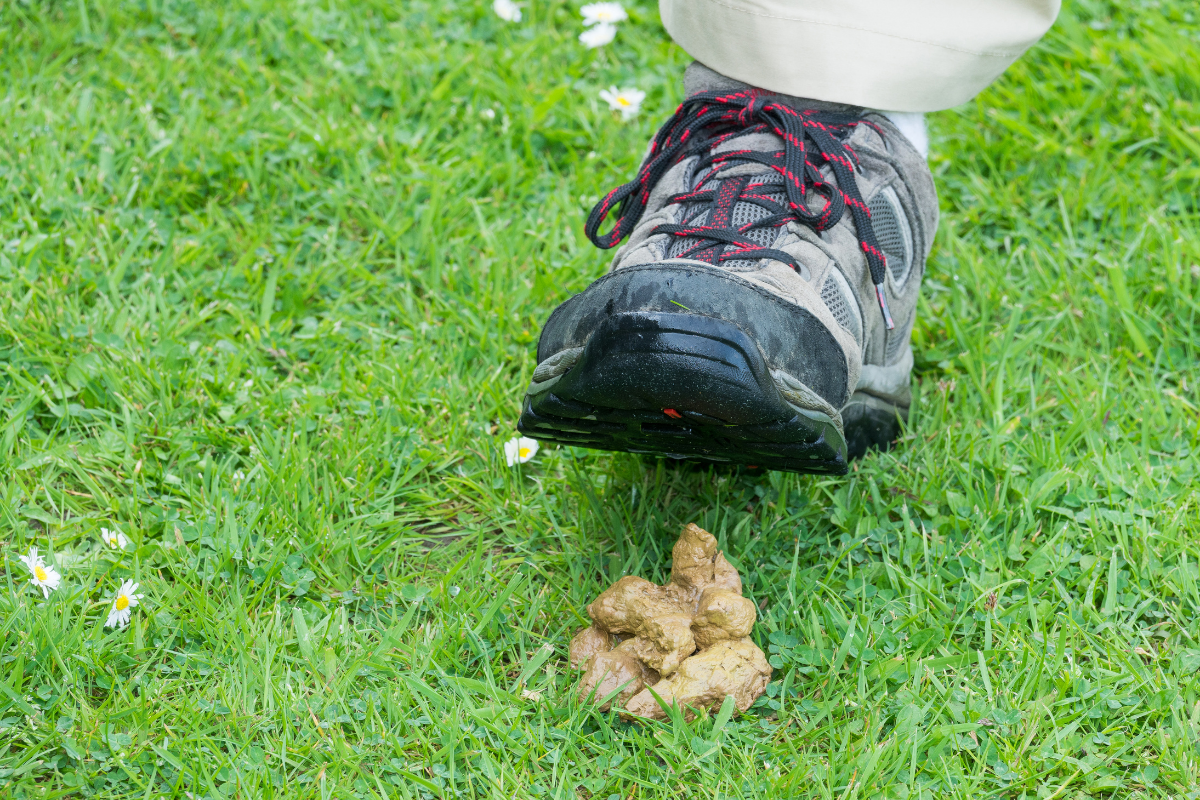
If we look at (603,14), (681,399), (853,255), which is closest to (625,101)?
(603,14)

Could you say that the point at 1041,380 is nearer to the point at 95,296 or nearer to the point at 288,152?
the point at 288,152

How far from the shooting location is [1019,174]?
2.66 m

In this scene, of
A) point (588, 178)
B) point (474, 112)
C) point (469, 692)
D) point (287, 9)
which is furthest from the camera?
point (287, 9)

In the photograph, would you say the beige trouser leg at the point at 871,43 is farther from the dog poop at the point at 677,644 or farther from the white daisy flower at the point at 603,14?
the white daisy flower at the point at 603,14

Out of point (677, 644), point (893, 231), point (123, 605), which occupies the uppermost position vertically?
point (893, 231)

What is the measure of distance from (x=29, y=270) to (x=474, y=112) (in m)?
1.16

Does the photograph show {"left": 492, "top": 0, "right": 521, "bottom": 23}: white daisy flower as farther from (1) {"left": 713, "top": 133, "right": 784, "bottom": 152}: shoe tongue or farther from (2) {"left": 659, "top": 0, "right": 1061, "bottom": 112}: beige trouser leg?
(1) {"left": 713, "top": 133, "right": 784, "bottom": 152}: shoe tongue

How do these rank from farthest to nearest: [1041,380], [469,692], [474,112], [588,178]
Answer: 1. [474,112]
2. [588,178]
3. [1041,380]
4. [469,692]

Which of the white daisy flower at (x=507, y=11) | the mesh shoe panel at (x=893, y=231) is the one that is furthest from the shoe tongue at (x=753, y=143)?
the white daisy flower at (x=507, y=11)

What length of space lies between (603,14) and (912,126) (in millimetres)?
1444

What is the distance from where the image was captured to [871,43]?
1775 millimetres

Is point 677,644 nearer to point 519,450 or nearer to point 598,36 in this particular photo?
point 519,450

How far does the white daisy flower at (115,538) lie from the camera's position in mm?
1769

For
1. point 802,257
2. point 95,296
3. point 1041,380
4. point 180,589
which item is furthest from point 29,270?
point 1041,380
